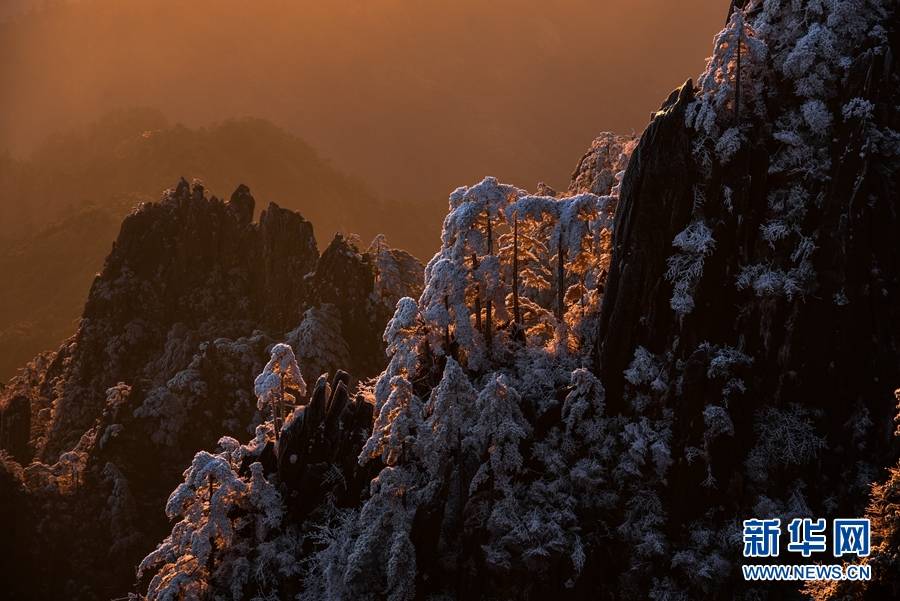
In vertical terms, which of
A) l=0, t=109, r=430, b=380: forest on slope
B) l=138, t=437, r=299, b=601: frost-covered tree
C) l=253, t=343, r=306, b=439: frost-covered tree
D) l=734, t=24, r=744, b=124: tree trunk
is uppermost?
l=0, t=109, r=430, b=380: forest on slope

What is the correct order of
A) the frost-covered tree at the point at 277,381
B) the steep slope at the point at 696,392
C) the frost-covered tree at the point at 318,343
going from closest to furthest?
1. the steep slope at the point at 696,392
2. the frost-covered tree at the point at 277,381
3. the frost-covered tree at the point at 318,343

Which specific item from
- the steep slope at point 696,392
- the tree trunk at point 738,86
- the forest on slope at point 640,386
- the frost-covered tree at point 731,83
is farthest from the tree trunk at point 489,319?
the tree trunk at point 738,86

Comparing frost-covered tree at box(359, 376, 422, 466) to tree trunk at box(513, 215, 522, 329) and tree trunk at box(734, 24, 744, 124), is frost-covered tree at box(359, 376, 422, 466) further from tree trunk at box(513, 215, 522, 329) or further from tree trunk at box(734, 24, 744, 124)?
tree trunk at box(734, 24, 744, 124)

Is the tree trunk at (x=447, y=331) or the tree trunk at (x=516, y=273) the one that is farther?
the tree trunk at (x=516, y=273)

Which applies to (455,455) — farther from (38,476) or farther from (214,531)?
(38,476)

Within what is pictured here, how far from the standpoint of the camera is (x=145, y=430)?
69625mm

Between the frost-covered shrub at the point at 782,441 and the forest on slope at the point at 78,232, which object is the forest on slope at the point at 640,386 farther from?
the forest on slope at the point at 78,232

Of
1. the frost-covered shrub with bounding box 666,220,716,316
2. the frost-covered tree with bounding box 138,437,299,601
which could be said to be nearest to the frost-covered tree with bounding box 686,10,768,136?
the frost-covered shrub with bounding box 666,220,716,316

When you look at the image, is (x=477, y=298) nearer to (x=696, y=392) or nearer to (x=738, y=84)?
(x=696, y=392)

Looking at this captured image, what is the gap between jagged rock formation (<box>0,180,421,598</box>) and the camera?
65375 mm

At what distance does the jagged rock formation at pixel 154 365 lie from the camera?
2574 inches

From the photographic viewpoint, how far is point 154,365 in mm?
77875

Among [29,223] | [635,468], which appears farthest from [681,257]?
[29,223]

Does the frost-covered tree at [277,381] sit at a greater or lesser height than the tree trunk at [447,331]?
lesser
